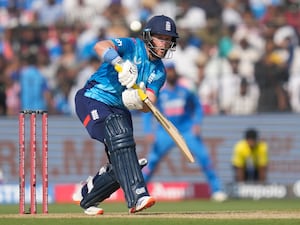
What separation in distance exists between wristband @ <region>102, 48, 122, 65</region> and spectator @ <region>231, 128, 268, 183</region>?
7.75m

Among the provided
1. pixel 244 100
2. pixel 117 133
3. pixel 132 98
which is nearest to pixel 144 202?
pixel 117 133

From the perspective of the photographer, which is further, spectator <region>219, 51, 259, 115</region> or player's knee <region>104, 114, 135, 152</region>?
spectator <region>219, 51, 259, 115</region>

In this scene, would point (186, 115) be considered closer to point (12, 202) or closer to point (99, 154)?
point (99, 154)

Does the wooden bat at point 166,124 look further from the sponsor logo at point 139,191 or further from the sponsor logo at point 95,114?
the sponsor logo at point 139,191

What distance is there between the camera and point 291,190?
51.0 feet

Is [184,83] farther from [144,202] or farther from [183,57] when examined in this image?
[144,202]

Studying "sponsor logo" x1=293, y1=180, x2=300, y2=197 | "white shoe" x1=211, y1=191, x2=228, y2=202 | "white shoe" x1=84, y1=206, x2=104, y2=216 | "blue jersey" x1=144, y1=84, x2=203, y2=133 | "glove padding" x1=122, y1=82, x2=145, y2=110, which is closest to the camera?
"glove padding" x1=122, y1=82, x2=145, y2=110

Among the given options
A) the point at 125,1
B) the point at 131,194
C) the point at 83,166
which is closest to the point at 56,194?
the point at 83,166

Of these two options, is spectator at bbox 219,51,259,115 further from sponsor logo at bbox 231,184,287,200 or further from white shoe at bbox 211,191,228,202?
white shoe at bbox 211,191,228,202

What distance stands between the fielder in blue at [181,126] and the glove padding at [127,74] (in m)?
7.26

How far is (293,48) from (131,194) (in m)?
8.58

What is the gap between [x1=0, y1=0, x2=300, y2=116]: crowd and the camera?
15414mm

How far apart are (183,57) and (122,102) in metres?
7.64

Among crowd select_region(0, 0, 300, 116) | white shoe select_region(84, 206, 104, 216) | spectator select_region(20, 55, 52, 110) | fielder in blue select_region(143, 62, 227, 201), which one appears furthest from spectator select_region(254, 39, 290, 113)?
white shoe select_region(84, 206, 104, 216)
